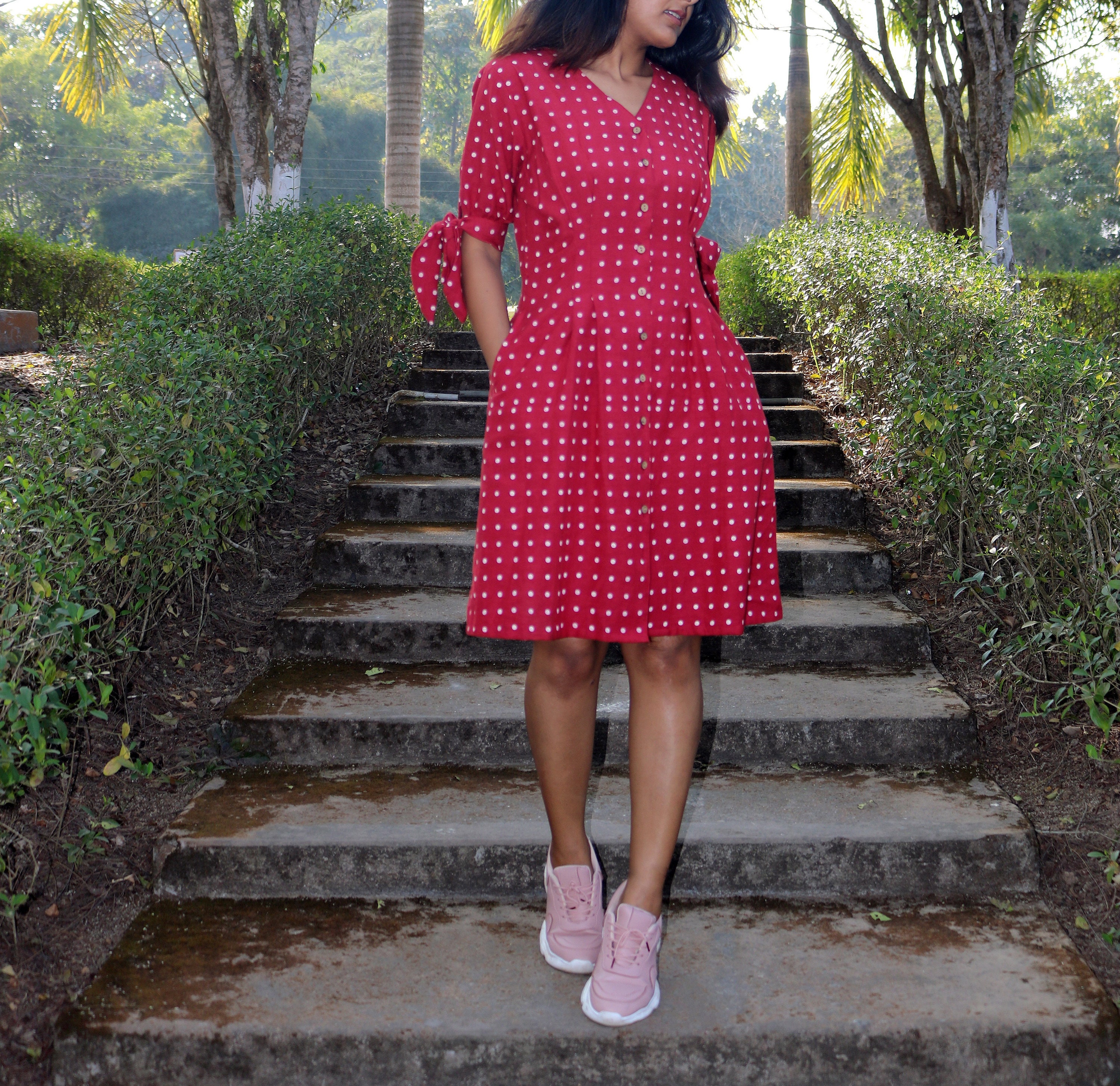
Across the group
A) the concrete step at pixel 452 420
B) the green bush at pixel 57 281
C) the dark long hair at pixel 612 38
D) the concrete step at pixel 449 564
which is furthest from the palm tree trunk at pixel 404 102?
the dark long hair at pixel 612 38

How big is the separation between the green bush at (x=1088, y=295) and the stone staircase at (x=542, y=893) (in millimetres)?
7182

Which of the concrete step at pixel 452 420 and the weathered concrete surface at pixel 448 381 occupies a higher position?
the weathered concrete surface at pixel 448 381

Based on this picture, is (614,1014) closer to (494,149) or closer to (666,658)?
(666,658)

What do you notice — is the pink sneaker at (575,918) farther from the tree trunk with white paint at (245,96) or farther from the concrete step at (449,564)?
the tree trunk with white paint at (245,96)

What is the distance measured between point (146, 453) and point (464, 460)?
185cm

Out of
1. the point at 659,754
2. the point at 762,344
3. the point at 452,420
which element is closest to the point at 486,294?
the point at 659,754

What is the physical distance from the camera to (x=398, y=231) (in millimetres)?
6027

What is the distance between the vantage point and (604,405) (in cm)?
187

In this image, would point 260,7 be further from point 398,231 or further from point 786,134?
point 786,134

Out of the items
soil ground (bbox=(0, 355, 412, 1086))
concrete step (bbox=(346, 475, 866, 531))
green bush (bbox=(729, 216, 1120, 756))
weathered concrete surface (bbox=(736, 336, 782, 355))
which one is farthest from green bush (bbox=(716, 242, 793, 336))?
soil ground (bbox=(0, 355, 412, 1086))

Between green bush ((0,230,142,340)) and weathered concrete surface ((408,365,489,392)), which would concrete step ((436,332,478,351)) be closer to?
weathered concrete surface ((408,365,489,392))

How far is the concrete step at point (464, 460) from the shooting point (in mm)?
4508

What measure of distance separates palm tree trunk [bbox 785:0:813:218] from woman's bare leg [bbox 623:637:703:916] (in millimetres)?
9647

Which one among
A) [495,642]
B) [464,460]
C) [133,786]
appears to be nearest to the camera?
[133,786]
